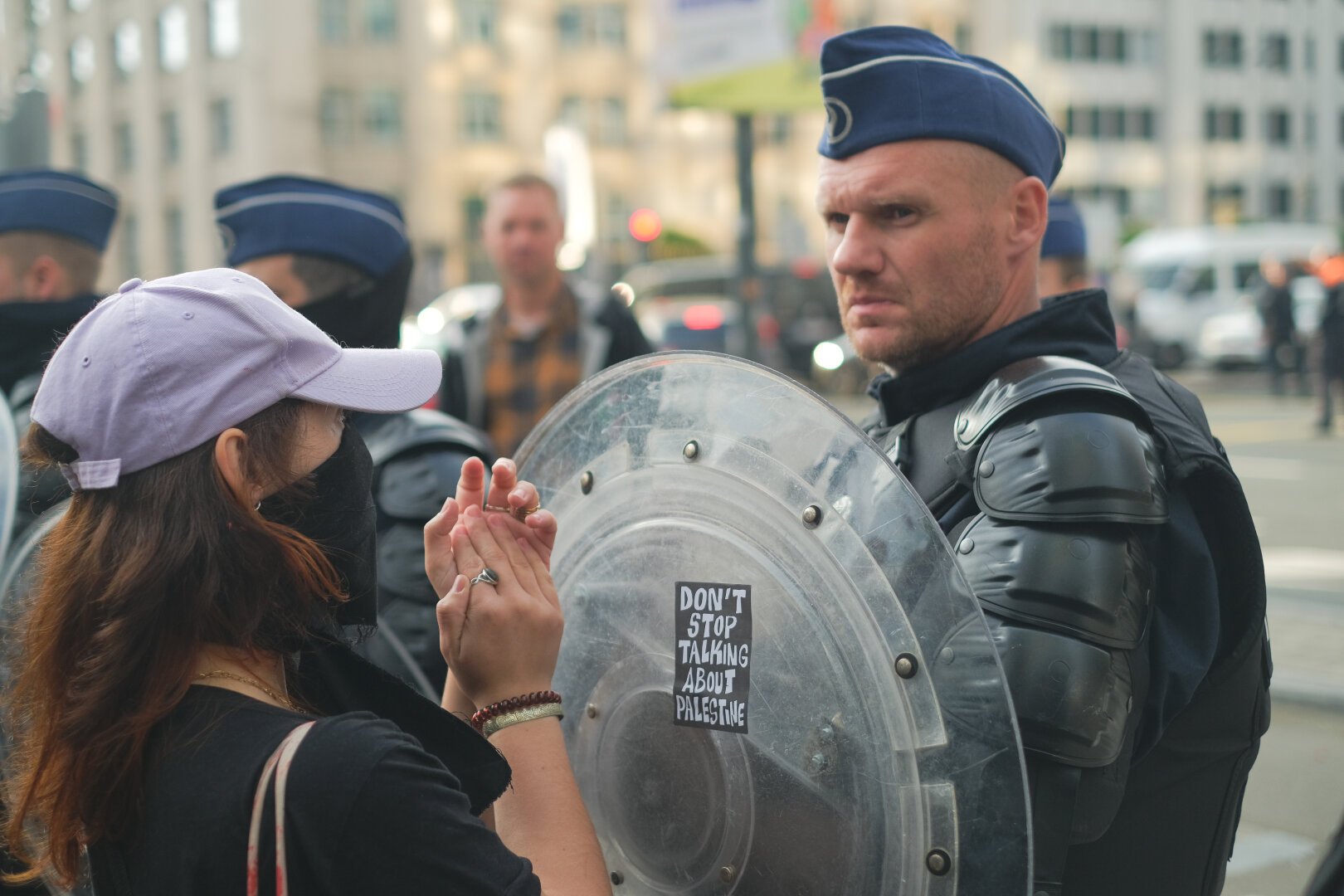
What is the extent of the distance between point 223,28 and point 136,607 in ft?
146

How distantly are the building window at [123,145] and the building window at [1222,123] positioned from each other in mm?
37802

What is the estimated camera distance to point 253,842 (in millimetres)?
1260

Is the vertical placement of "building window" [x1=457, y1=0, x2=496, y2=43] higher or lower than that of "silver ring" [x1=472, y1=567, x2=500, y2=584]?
higher

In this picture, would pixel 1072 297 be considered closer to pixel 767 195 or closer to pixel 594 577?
pixel 594 577

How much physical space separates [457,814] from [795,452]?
1.61ft

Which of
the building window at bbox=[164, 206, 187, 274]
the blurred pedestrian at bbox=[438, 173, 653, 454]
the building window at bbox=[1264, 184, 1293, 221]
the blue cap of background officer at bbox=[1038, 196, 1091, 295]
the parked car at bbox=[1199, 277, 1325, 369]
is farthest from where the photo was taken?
the building window at bbox=[1264, 184, 1293, 221]

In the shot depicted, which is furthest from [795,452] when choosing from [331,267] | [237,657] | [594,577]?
[331,267]

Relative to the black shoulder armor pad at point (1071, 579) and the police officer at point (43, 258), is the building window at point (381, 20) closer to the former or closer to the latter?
the police officer at point (43, 258)

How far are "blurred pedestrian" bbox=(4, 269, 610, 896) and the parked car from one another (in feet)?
75.8

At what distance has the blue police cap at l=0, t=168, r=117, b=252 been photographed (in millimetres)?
3848

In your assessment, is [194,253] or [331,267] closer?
[331,267]

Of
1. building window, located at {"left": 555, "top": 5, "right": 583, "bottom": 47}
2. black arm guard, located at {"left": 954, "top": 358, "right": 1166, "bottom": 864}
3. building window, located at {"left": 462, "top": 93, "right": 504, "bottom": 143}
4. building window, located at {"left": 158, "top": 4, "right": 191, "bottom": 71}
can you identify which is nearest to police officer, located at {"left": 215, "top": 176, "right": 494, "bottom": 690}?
black arm guard, located at {"left": 954, "top": 358, "right": 1166, "bottom": 864}

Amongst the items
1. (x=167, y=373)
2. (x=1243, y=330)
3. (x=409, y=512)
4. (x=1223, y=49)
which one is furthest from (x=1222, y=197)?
(x=167, y=373)

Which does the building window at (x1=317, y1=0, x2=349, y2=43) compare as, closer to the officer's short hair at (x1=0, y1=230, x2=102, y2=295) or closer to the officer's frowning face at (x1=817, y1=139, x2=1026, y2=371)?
the officer's short hair at (x1=0, y1=230, x2=102, y2=295)
